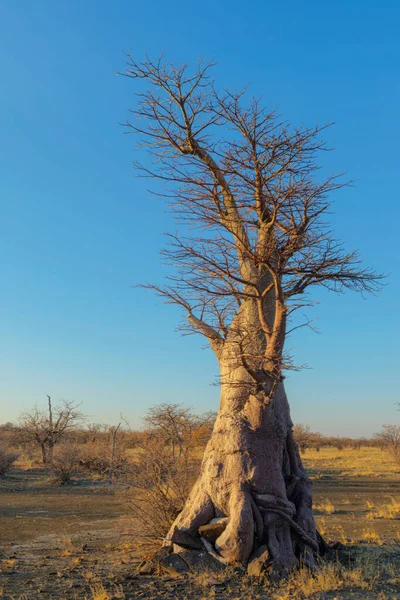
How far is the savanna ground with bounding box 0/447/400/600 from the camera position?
542 centimetres

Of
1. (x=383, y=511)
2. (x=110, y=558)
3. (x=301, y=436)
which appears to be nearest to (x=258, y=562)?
(x=110, y=558)

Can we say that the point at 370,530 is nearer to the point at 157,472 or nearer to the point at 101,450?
the point at 157,472

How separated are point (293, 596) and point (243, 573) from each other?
0.71 metres

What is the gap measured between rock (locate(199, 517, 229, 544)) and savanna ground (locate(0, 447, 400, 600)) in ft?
1.70

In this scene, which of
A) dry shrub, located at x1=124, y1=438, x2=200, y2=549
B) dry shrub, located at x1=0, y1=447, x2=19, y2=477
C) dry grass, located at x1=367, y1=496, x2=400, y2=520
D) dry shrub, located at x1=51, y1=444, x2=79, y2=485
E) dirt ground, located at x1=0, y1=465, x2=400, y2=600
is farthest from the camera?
dry shrub, located at x1=0, y1=447, x2=19, y2=477

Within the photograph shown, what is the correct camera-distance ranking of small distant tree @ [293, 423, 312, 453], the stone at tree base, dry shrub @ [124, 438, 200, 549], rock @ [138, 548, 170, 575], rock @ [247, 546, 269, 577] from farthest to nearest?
1. small distant tree @ [293, 423, 312, 453]
2. dry shrub @ [124, 438, 200, 549]
3. rock @ [138, 548, 170, 575]
4. the stone at tree base
5. rock @ [247, 546, 269, 577]

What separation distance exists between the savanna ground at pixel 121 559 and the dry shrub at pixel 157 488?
22 cm

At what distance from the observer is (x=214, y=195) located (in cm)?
695

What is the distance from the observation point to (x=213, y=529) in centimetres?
623

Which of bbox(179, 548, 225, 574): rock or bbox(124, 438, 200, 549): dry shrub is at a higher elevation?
bbox(124, 438, 200, 549): dry shrub

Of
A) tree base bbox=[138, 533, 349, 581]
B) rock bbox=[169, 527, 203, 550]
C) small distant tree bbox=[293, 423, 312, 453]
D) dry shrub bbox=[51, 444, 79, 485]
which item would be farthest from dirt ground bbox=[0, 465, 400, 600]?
small distant tree bbox=[293, 423, 312, 453]

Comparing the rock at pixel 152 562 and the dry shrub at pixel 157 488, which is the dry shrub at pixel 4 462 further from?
the rock at pixel 152 562

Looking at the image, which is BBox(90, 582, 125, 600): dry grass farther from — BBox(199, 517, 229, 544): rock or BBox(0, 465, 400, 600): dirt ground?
BBox(199, 517, 229, 544): rock

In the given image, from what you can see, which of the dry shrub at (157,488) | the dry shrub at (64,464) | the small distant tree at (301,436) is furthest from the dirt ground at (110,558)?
the small distant tree at (301,436)
